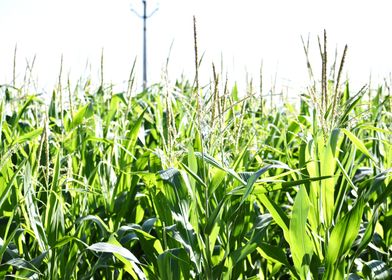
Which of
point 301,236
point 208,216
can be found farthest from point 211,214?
point 301,236

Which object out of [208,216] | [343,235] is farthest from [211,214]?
[343,235]

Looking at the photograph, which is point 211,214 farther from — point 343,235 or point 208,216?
point 343,235

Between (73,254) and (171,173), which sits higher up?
(171,173)

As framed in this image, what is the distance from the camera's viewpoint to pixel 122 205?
2.56 m

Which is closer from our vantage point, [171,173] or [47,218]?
[171,173]

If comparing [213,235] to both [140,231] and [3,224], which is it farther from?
[3,224]

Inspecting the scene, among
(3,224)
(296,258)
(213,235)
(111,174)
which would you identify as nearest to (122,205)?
(111,174)

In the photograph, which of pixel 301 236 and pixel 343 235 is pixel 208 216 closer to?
pixel 301 236

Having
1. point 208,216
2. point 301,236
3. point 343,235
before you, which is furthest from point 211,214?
point 343,235

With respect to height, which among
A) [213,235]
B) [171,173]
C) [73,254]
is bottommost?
[73,254]

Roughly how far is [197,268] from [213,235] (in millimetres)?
111

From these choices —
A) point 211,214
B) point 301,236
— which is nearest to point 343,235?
point 301,236

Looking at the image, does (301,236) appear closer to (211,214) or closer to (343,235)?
(343,235)

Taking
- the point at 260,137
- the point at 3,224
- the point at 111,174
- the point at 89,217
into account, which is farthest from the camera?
the point at 260,137
